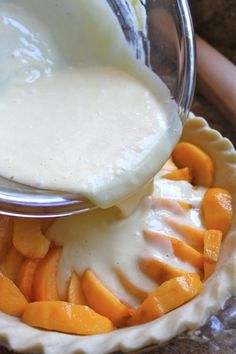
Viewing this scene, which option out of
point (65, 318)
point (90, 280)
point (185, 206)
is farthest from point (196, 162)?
point (65, 318)

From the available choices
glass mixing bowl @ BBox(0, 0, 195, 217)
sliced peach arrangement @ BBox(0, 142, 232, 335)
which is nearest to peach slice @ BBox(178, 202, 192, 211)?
sliced peach arrangement @ BBox(0, 142, 232, 335)

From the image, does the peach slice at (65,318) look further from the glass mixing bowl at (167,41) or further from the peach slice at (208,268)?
the glass mixing bowl at (167,41)

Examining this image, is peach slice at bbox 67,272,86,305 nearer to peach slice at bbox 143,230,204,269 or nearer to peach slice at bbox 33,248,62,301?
peach slice at bbox 33,248,62,301

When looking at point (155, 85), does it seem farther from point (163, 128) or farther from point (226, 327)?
point (226, 327)

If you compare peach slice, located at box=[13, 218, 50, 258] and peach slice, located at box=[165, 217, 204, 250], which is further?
peach slice, located at box=[165, 217, 204, 250]

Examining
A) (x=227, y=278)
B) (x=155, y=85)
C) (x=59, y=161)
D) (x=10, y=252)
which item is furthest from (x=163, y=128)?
(x=10, y=252)

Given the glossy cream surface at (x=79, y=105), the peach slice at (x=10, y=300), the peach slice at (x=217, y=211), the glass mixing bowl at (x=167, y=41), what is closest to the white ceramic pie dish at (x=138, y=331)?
the peach slice at (x=10, y=300)
